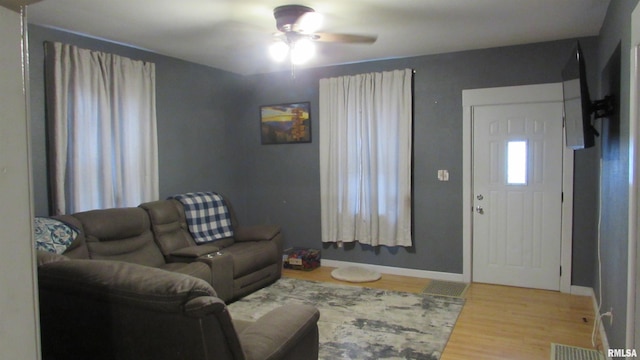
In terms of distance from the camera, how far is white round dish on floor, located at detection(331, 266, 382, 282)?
4.72 meters

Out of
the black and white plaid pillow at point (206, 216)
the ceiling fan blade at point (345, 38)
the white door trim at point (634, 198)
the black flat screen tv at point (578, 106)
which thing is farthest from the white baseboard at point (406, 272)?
the white door trim at point (634, 198)

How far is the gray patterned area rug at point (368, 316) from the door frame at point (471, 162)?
31.9 inches

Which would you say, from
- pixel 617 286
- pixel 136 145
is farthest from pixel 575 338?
pixel 136 145

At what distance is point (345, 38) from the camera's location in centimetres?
383

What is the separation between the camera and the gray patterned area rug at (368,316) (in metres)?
3.03

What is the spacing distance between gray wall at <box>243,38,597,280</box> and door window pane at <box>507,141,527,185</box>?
0.47m

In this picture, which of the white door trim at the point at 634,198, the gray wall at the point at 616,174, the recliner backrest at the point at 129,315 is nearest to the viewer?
the recliner backrest at the point at 129,315

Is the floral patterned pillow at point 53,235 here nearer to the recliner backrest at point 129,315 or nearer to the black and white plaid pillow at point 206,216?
the black and white plaid pillow at point 206,216

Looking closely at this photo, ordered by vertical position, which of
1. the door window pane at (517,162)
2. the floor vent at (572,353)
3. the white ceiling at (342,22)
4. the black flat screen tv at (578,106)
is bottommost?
the floor vent at (572,353)

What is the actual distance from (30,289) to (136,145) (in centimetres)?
381

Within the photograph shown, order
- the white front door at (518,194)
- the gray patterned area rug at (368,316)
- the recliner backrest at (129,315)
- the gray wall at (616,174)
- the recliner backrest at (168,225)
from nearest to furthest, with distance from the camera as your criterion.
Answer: the recliner backrest at (129,315)
the gray wall at (616,174)
the gray patterned area rug at (368,316)
the recliner backrest at (168,225)
the white front door at (518,194)

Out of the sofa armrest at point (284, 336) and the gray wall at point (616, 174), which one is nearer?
the sofa armrest at point (284, 336)

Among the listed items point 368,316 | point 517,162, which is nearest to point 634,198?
point 368,316

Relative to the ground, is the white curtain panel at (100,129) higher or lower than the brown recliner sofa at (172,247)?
higher
